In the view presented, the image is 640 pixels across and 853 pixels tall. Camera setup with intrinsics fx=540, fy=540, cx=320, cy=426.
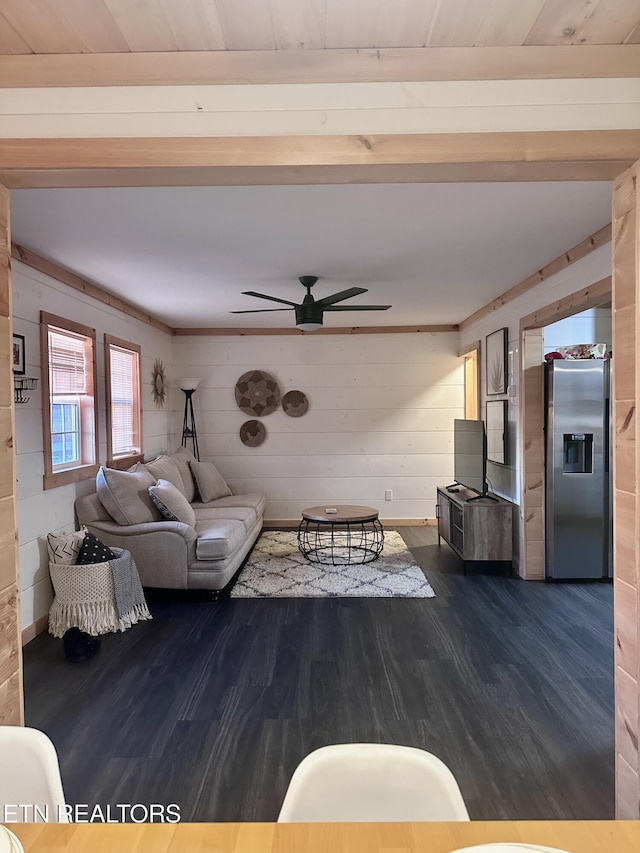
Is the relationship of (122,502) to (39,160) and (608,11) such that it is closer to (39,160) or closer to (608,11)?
(39,160)

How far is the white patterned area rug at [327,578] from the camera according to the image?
4.32 metres

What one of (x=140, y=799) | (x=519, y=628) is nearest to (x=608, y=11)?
(x=140, y=799)

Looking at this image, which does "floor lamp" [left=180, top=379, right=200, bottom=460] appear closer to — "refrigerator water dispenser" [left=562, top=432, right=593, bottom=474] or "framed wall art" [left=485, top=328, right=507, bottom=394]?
"framed wall art" [left=485, top=328, right=507, bottom=394]

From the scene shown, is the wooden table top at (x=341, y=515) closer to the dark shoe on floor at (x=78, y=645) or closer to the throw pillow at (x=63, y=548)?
the throw pillow at (x=63, y=548)

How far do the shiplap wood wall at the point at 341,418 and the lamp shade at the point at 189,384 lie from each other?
309mm

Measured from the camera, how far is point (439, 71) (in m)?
1.61

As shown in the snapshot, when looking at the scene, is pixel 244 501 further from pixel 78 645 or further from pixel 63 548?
pixel 78 645

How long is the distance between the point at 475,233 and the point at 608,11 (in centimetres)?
187

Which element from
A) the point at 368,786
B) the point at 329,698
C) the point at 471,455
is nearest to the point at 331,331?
the point at 471,455

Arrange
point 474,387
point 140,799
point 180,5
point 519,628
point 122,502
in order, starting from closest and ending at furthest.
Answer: point 180,5, point 140,799, point 519,628, point 122,502, point 474,387

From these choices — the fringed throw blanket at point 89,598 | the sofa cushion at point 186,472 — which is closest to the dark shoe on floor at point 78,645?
the fringed throw blanket at point 89,598

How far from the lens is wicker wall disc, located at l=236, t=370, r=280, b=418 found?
684 cm

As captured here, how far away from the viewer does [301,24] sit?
150 centimetres

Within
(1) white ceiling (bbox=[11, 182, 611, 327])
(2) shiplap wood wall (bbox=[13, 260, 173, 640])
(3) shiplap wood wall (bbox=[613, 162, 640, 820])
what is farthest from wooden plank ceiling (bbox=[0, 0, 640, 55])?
(2) shiplap wood wall (bbox=[13, 260, 173, 640])
